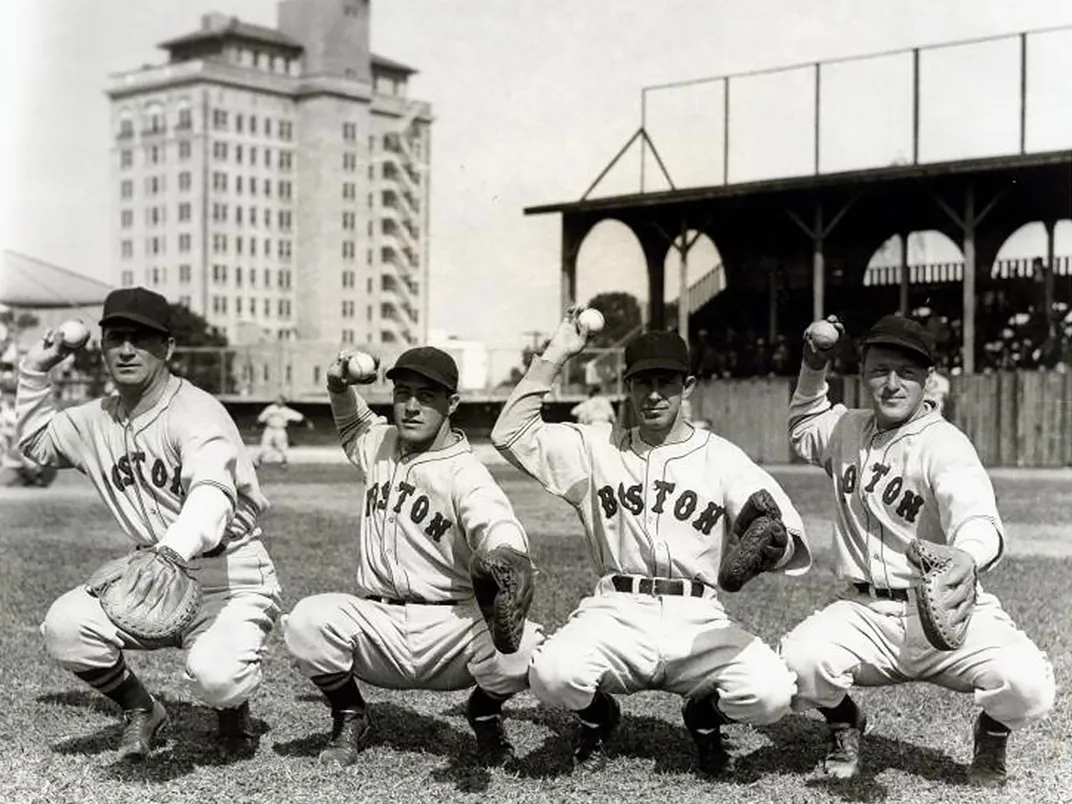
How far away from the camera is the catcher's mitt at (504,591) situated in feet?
11.9

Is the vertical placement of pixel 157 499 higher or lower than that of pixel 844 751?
higher

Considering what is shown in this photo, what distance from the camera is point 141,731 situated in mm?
4008

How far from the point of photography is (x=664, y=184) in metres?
22.5

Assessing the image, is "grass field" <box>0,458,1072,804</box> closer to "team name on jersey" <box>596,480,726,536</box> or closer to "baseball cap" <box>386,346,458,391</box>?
"team name on jersey" <box>596,480,726,536</box>

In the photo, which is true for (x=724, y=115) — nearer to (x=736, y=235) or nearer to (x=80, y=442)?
(x=736, y=235)

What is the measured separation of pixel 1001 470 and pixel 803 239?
28.2 ft

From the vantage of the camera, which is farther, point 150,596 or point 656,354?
point 656,354

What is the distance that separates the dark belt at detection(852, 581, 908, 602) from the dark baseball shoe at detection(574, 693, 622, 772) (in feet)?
3.00

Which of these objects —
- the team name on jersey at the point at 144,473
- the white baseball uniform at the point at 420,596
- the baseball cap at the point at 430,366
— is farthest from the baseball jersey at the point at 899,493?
the team name on jersey at the point at 144,473

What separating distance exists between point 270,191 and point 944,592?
79.8 metres

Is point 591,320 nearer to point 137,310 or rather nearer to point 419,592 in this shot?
point 419,592

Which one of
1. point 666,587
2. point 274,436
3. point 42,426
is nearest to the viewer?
point 666,587

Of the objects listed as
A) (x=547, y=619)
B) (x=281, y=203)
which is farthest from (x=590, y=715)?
(x=281, y=203)

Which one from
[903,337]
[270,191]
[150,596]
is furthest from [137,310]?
[270,191]
